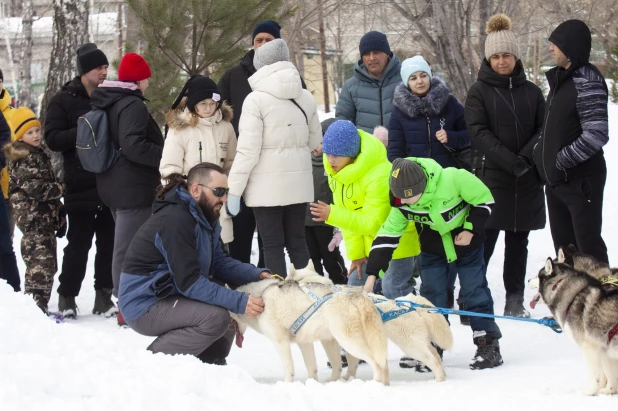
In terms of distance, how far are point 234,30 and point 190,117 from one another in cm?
320

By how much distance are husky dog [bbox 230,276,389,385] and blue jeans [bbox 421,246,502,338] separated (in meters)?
0.91

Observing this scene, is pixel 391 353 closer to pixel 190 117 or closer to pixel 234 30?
pixel 190 117

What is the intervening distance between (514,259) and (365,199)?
1819 millimetres

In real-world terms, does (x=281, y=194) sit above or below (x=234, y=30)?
below

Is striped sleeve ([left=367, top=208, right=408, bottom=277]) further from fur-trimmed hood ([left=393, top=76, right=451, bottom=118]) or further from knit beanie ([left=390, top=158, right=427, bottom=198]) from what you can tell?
fur-trimmed hood ([left=393, top=76, right=451, bottom=118])

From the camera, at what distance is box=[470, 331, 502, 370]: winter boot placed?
523 cm

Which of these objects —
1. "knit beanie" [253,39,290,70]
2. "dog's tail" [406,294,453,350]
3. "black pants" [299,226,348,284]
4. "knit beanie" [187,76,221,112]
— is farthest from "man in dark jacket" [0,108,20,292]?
"dog's tail" [406,294,453,350]

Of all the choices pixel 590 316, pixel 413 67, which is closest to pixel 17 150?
pixel 413 67

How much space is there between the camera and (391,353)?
584 cm

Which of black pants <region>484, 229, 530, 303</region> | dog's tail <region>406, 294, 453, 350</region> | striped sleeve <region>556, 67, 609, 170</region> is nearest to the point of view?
dog's tail <region>406, 294, 453, 350</region>

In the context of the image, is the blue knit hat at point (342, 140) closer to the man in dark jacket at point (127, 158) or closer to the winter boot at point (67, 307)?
the man in dark jacket at point (127, 158)

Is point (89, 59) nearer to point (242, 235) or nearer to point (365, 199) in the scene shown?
point (242, 235)

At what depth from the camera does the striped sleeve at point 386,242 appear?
17.2 feet

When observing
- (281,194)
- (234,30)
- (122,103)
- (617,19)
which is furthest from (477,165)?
(617,19)
